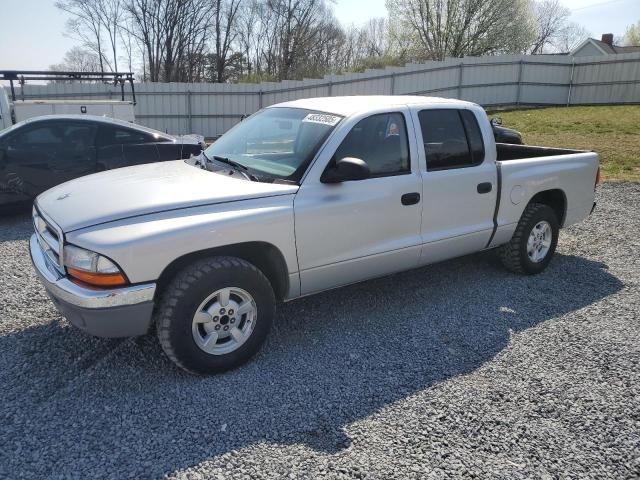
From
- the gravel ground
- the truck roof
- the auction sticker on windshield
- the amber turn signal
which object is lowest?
the gravel ground

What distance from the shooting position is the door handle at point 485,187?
180 inches

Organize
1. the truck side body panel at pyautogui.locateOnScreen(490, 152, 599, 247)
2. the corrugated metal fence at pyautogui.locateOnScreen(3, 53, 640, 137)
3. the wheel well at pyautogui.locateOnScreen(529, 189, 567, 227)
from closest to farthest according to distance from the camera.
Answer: the truck side body panel at pyautogui.locateOnScreen(490, 152, 599, 247)
the wheel well at pyautogui.locateOnScreen(529, 189, 567, 227)
the corrugated metal fence at pyautogui.locateOnScreen(3, 53, 640, 137)

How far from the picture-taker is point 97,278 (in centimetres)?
291

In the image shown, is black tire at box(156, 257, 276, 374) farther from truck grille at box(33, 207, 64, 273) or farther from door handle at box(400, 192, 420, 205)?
door handle at box(400, 192, 420, 205)

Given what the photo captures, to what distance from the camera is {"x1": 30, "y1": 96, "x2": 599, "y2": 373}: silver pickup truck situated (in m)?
3.00

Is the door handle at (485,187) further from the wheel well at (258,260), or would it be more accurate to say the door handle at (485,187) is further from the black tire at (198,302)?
the black tire at (198,302)

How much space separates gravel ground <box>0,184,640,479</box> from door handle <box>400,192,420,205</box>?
3.24 ft

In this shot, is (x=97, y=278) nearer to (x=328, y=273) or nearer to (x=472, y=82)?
(x=328, y=273)

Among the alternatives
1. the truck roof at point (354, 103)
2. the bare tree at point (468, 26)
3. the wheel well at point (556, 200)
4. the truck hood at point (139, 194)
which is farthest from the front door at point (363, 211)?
the bare tree at point (468, 26)

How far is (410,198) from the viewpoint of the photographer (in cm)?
406

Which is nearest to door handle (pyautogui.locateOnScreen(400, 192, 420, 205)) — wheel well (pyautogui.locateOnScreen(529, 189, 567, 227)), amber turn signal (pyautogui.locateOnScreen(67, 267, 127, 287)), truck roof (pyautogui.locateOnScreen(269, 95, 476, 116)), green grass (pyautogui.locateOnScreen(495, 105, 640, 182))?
truck roof (pyautogui.locateOnScreen(269, 95, 476, 116))

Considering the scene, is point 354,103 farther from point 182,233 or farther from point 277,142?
point 182,233

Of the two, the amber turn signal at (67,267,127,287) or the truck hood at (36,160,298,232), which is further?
the truck hood at (36,160,298,232)

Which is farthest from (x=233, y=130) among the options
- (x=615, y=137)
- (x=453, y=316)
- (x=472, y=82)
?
(x=472, y=82)
